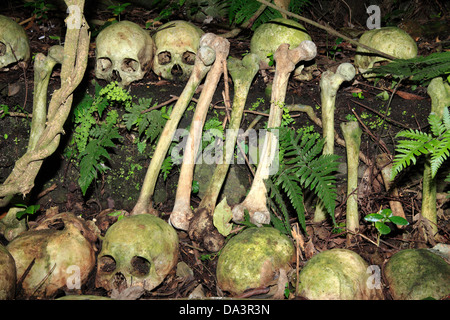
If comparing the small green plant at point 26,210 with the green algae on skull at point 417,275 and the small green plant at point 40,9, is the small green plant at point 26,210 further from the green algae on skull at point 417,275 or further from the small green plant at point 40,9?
the green algae on skull at point 417,275

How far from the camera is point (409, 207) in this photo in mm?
3463

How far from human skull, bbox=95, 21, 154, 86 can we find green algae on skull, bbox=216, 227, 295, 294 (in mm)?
1872

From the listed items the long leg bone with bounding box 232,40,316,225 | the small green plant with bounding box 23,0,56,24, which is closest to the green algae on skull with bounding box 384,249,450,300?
the long leg bone with bounding box 232,40,316,225

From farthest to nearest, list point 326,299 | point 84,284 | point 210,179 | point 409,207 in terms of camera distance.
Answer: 1. point 210,179
2. point 409,207
3. point 84,284
4. point 326,299

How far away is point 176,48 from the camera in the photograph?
12.6 ft

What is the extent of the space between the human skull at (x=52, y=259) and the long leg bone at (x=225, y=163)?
0.84 metres

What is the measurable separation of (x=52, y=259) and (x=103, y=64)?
6.25 ft

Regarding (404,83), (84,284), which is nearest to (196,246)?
(84,284)

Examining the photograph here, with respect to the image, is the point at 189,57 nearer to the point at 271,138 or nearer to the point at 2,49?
the point at 271,138

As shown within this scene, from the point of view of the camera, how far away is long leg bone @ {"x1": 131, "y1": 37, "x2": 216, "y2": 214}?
349 cm

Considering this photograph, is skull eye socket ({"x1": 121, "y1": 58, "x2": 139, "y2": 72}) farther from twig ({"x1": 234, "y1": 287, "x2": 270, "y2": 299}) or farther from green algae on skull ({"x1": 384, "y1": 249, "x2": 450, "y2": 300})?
green algae on skull ({"x1": 384, "y1": 249, "x2": 450, "y2": 300})

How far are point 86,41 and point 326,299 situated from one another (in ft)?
7.98

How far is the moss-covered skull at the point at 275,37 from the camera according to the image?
3781mm
